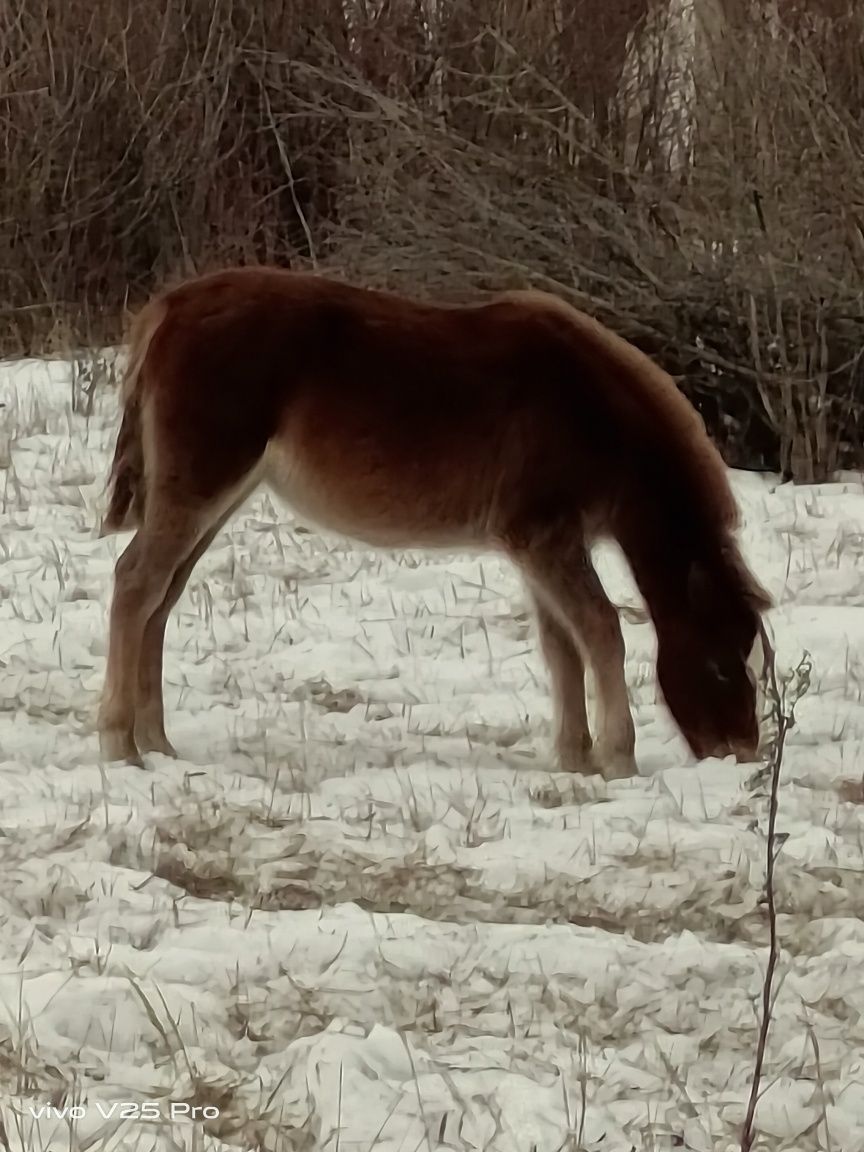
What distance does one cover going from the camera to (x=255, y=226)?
12.3m

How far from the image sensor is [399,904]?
10.9ft

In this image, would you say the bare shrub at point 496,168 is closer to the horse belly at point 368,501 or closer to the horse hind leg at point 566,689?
the horse hind leg at point 566,689

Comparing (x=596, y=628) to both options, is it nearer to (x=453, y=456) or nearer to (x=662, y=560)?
(x=662, y=560)

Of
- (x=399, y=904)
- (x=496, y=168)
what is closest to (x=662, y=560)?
(x=399, y=904)

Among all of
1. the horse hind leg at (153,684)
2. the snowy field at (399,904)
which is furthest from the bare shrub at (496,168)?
the horse hind leg at (153,684)

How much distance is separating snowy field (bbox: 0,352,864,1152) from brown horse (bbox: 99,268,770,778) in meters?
0.35

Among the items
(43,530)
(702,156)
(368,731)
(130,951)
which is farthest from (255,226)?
(130,951)

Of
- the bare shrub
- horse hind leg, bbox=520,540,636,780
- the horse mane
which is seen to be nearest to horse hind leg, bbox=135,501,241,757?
horse hind leg, bbox=520,540,636,780

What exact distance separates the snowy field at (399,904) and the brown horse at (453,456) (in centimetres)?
35

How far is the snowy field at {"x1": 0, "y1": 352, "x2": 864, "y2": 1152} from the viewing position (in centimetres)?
246

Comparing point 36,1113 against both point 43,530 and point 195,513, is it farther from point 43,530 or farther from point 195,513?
point 43,530

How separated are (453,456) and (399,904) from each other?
1.43 meters

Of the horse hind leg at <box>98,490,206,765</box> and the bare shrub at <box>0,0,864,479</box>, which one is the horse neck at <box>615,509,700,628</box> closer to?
the horse hind leg at <box>98,490,206,765</box>

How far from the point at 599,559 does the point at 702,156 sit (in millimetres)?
3419
